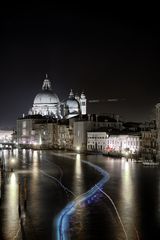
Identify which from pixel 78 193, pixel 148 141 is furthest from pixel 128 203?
pixel 148 141

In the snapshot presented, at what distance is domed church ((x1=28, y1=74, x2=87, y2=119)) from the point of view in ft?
274

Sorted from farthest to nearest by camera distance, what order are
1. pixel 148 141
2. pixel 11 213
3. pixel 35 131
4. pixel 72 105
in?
pixel 72 105, pixel 35 131, pixel 148 141, pixel 11 213

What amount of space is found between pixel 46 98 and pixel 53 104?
1611 millimetres

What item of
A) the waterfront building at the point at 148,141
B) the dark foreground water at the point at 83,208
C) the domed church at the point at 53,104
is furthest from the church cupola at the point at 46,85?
the dark foreground water at the point at 83,208

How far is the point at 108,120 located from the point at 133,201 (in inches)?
1846

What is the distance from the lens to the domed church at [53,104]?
8344cm

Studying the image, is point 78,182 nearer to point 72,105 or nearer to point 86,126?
point 86,126

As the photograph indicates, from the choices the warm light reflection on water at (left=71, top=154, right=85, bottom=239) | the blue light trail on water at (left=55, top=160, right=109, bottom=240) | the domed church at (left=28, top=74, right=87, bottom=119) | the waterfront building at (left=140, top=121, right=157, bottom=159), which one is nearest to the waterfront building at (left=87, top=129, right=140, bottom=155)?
the waterfront building at (left=140, top=121, right=157, bottom=159)

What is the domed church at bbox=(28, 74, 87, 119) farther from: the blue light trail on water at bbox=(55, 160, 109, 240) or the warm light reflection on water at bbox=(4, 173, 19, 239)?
the warm light reflection on water at bbox=(4, 173, 19, 239)

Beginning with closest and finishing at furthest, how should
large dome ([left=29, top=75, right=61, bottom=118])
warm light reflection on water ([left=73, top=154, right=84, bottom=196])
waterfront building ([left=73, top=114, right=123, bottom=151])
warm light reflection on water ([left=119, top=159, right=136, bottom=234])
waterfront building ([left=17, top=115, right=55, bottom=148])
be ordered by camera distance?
warm light reflection on water ([left=119, top=159, right=136, bottom=234]) → warm light reflection on water ([left=73, top=154, right=84, bottom=196]) → waterfront building ([left=73, top=114, right=123, bottom=151]) → waterfront building ([left=17, top=115, right=55, bottom=148]) → large dome ([left=29, top=75, right=61, bottom=118])

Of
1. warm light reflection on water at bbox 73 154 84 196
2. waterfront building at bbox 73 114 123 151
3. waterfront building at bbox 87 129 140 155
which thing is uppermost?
waterfront building at bbox 73 114 123 151

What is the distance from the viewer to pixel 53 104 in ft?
283

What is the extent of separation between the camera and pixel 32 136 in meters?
82.9

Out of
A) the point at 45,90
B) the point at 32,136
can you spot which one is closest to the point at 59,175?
the point at 32,136
